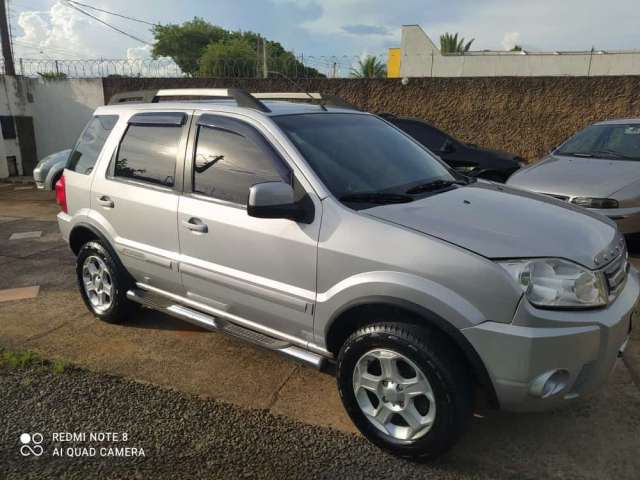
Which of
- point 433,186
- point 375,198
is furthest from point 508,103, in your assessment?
point 375,198

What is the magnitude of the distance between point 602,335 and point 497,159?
6642mm

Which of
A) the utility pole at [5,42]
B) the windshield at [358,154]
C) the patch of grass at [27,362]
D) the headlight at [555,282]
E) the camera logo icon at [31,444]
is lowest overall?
the patch of grass at [27,362]

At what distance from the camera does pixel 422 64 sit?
29312mm

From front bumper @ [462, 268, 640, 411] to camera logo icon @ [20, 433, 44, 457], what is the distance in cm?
235

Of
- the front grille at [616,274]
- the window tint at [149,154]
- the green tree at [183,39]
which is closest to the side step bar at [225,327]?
the window tint at [149,154]

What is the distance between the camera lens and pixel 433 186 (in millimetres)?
3111

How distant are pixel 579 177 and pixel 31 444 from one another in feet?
18.7

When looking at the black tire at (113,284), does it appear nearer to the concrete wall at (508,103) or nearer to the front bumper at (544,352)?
the front bumper at (544,352)

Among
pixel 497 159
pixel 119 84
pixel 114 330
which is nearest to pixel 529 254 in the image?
pixel 114 330

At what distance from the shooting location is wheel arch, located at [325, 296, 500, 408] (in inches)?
89.0

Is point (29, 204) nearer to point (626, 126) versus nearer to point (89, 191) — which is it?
point (89, 191)

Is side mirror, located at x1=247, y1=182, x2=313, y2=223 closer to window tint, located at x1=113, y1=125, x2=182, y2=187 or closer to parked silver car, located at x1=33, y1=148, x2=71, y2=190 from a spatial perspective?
window tint, located at x1=113, y1=125, x2=182, y2=187

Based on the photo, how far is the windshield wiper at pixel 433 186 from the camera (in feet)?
9.72

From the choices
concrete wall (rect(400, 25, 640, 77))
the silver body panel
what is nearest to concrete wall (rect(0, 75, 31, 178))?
the silver body panel
